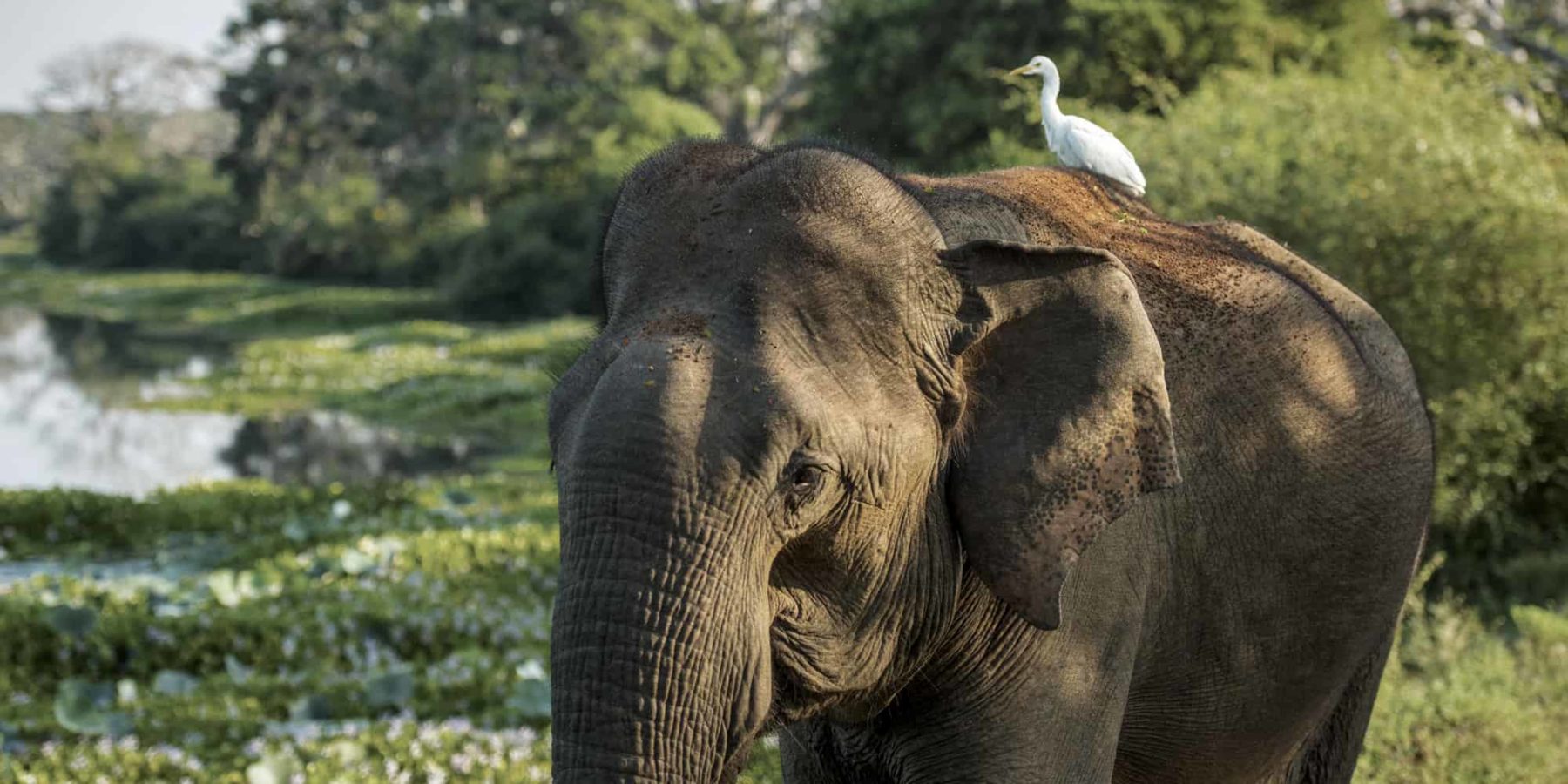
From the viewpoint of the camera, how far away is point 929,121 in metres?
26.5

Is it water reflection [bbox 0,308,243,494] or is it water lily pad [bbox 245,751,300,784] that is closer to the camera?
water lily pad [bbox 245,751,300,784]

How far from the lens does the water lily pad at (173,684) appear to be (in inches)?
332

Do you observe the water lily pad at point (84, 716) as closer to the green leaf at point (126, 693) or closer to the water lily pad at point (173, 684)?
the green leaf at point (126, 693)

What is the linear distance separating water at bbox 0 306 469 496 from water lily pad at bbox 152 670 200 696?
8.27m

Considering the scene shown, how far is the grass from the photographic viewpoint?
6.81 m

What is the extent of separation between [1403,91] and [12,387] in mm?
27075

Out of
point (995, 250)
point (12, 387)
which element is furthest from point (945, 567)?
point (12, 387)

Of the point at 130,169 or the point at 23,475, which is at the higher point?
the point at 23,475

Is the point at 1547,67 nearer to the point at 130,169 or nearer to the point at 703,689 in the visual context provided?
the point at 703,689

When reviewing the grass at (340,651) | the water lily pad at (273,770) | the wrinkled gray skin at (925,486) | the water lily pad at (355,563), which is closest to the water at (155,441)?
the grass at (340,651)

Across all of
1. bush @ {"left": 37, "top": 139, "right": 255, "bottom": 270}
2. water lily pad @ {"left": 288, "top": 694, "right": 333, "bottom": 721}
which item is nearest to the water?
water lily pad @ {"left": 288, "top": 694, "right": 333, "bottom": 721}

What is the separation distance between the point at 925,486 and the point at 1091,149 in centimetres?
171

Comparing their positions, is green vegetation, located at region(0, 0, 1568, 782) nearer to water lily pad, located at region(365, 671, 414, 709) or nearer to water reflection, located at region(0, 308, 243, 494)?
water lily pad, located at region(365, 671, 414, 709)

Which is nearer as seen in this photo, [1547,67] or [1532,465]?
[1532,465]
